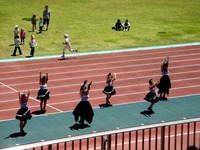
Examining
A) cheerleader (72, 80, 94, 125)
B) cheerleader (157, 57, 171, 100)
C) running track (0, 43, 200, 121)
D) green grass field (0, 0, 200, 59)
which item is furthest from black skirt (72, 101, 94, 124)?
green grass field (0, 0, 200, 59)

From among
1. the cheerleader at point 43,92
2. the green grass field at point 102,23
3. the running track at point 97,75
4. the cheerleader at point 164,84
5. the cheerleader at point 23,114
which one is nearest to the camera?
the cheerleader at point 23,114

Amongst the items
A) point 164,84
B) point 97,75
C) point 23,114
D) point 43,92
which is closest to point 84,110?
point 23,114

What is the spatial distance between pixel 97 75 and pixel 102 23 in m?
14.1

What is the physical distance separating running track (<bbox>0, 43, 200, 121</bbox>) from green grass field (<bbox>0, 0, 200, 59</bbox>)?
259 centimetres

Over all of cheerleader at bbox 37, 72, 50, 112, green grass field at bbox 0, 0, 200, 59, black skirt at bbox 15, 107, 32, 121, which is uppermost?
green grass field at bbox 0, 0, 200, 59

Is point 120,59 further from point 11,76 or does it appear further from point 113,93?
point 113,93

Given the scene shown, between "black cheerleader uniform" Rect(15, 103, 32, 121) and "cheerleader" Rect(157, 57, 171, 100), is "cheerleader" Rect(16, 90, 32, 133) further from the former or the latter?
"cheerleader" Rect(157, 57, 171, 100)

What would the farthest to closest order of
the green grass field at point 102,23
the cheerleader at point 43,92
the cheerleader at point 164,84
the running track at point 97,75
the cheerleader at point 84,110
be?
the green grass field at point 102,23 < the cheerleader at point 164,84 < the running track at point 97,75 < the cheerleader at point 43,92 < the cheerleader at point 84,110

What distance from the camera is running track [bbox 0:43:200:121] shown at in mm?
22014

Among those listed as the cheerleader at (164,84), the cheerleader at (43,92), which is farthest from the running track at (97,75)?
the cheerleader at (164,84)

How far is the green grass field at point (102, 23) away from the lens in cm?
3434

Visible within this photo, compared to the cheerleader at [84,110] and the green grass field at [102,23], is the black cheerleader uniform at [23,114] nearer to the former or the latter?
the cheerleader at [84,110]

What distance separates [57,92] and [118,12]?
2193 centimetres

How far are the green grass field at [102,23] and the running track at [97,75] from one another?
8.49ft
